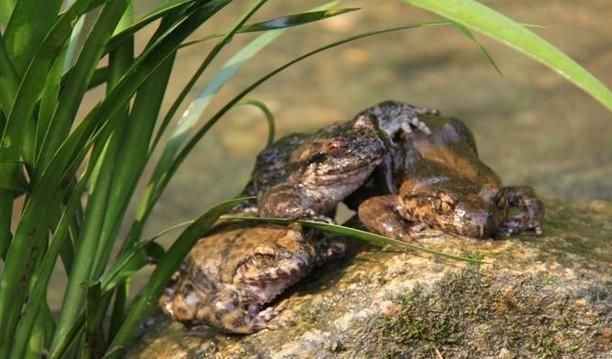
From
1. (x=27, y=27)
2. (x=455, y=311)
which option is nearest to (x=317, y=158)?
(x=455, y=311)

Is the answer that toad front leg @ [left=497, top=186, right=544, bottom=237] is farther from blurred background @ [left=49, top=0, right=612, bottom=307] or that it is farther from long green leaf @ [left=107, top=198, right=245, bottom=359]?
blurred background @ [left=49, top=0, right=612, bottom=307]

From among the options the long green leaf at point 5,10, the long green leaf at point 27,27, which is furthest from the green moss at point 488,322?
the long green leaf at point 5,10

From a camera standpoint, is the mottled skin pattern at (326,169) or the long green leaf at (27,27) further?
the mottled skin pattern at (326,169)

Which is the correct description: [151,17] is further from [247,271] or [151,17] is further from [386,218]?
[386,218]

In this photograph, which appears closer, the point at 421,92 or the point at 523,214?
the point at 523,214

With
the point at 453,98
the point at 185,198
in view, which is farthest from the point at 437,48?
the point at 185,198

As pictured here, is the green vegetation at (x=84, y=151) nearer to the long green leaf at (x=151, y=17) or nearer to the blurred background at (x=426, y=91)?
the long green leaf at (x=151, y=17)

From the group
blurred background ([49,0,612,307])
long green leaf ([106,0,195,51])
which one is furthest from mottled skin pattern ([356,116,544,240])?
blurred background ([49,0,612,307])
